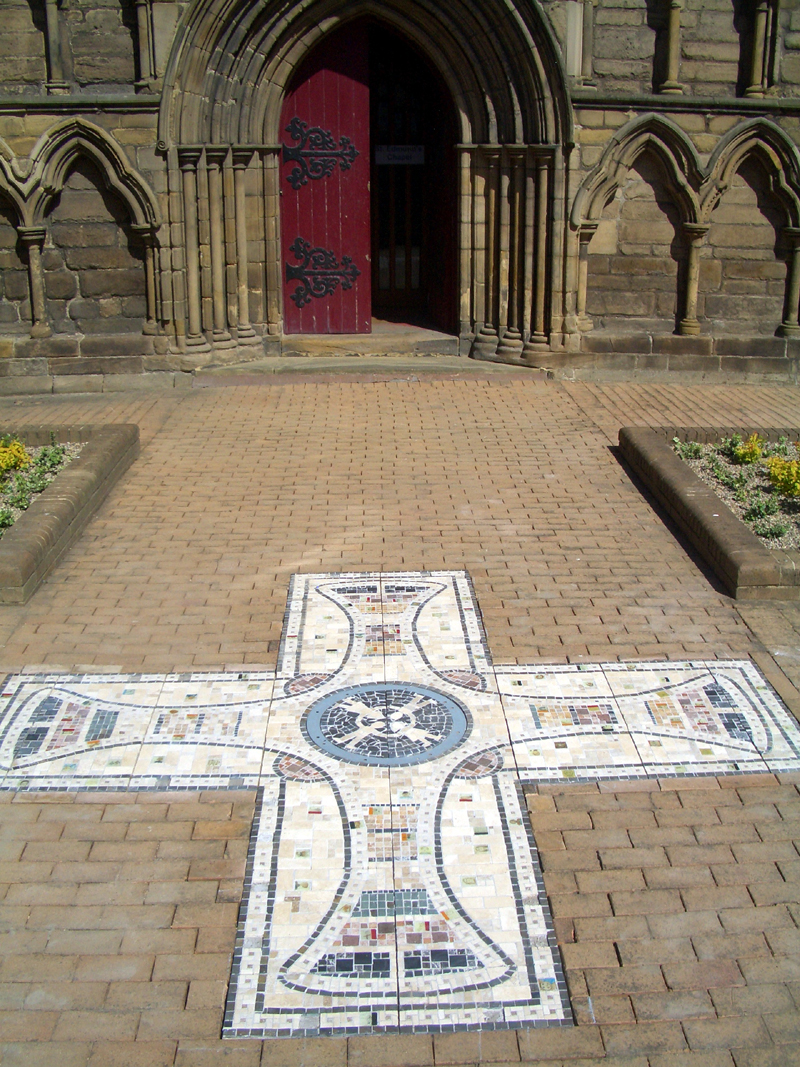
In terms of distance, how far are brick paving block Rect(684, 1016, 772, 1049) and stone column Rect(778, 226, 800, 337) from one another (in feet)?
31.4

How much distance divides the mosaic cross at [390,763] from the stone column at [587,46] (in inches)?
264

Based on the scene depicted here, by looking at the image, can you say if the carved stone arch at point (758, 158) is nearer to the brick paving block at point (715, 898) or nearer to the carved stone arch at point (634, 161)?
the carved stone arch at point (634, 161)

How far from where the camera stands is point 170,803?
4.64 m

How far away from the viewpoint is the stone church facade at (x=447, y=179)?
1081 cm

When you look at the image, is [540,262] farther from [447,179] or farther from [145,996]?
[145,996]

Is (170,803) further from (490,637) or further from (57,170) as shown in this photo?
Result: (57,170)

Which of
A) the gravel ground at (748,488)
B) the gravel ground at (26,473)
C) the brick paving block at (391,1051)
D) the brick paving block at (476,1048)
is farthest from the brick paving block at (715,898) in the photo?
the gravel ground at (26,473)

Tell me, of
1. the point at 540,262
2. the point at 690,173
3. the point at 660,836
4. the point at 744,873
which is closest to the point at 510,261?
the point at 540,262

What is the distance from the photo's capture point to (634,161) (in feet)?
37.7

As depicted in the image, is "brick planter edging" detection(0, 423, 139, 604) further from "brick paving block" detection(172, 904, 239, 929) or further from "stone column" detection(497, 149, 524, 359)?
Result: "stone column" detection(497, 149, 524, 359)

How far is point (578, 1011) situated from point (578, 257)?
917 centimetres

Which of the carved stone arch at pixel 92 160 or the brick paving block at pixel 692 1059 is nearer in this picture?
the brick paving block at pixel 692 1059

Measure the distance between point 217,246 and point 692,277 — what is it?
16.2 feet

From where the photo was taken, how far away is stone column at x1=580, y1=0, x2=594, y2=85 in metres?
10.9
